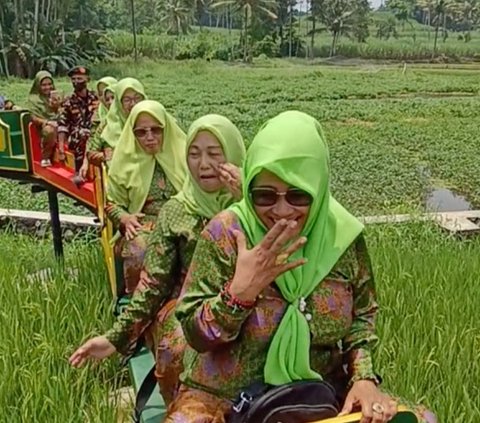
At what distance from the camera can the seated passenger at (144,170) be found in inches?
92.1

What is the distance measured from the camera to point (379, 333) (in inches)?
85.4

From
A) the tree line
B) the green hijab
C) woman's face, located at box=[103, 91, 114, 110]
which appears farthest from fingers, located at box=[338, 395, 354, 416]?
the tree line

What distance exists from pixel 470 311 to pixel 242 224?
128 cm

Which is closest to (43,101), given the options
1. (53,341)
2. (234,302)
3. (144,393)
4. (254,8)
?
(53,341)

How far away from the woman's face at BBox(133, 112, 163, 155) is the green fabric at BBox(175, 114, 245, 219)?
23.7 inches

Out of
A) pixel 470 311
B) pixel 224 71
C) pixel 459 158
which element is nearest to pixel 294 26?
pixel 224 71

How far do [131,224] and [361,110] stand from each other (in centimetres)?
1133

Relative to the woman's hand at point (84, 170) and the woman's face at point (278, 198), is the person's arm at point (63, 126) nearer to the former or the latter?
the woman's hand at point (84, 170)

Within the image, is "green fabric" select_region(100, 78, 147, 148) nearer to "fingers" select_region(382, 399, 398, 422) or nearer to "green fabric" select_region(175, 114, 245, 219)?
"green fabric" select_region(175, 114, 245, 219)

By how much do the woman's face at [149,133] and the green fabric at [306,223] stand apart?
3.70 feet

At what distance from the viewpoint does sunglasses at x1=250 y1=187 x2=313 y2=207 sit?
1166 mm

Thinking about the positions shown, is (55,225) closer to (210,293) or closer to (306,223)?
(210,293)

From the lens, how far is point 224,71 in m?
20.4

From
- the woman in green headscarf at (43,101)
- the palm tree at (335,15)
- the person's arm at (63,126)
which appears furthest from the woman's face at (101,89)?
the palm tree at (335,15)
